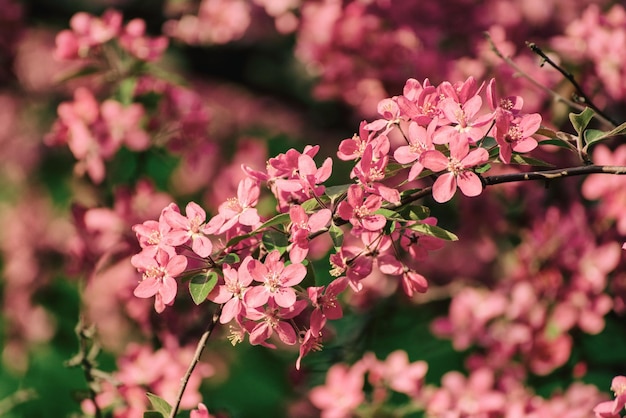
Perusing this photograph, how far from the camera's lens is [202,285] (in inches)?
28.7

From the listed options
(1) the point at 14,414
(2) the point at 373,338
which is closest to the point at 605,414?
(2) the point at 373,338

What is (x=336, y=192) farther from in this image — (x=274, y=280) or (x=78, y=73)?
(x=78, y=73)

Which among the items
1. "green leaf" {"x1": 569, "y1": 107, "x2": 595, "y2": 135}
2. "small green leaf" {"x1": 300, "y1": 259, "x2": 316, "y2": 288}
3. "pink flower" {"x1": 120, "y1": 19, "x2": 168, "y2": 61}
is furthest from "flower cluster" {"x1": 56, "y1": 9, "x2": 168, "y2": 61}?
"green leaf" {"x1": 569, "y1": 107, "x2": 595, "y2": 135}

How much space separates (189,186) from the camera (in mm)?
2516

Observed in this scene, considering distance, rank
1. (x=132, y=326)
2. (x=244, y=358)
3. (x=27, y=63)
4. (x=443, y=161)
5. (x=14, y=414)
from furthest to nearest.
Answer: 1. (x=27, y=63)
2. (x=244, y=358)
3. (x=132, y=326)
4. (x=14, y=414)
5. (x=443, y=161)

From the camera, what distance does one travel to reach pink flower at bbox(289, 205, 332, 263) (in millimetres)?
709

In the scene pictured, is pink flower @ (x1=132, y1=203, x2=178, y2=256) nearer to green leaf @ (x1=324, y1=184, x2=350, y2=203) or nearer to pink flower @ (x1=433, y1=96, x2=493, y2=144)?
green leaf @ (x1=324, y1=184, x2=350, y2=203)

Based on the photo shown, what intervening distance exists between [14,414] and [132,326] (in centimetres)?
32

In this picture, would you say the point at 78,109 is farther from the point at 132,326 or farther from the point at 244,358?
the point at 244,358

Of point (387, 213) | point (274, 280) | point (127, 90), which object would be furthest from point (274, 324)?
point (127, 90)

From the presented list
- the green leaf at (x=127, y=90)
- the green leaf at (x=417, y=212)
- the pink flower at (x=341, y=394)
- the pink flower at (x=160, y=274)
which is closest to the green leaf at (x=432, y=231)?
the green leaf at (x=417, y=212)

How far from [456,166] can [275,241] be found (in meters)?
0.19

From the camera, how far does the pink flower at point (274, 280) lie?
71 centimetres

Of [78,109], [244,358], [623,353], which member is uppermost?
[78,109]
